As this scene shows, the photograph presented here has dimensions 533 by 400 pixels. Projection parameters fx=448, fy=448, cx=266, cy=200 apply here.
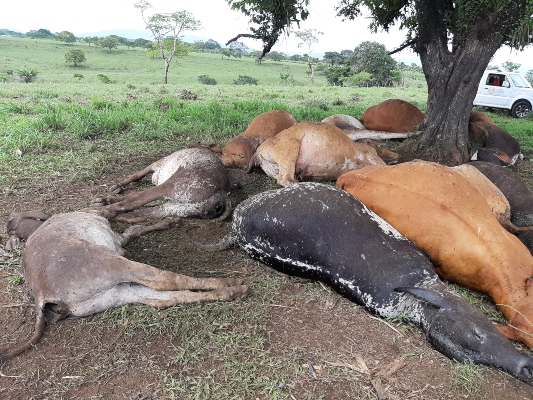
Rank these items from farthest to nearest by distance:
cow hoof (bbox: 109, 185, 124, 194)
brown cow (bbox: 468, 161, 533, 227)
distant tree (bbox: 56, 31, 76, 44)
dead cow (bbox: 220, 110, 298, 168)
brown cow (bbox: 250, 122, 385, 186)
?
1. distant tree (bbox: 56, 31, 76, 44)
2. dead cow (bbox: 220, 110, 298, 168)
3. brown cow (bbox: 250, 122, 385, 186)
4. cow hoof (bbox: 109, 185, 124, 194)
5. brown cow (bbox: 468, 161, 533, 227)

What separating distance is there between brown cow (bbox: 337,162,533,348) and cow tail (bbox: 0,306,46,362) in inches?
91.5

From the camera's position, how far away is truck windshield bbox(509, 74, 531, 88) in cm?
1512

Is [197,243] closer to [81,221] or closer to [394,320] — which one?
[81,221]

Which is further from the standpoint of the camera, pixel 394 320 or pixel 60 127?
pixel 60 127

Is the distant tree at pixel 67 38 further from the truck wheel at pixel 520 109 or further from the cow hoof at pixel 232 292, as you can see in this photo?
the cow hoof at pixel 232 292

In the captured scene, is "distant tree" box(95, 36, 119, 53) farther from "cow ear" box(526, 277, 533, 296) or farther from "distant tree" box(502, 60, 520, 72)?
"cow ear" box(526, 277, 533, 296)

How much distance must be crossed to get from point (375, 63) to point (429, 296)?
33.6 m

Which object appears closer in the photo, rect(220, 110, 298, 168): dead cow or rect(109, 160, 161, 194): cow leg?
rect(109, 160, 161, 194): cow leg

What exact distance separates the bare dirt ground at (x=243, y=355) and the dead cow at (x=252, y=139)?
8.16 feet

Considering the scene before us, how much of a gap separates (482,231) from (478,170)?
132 cm

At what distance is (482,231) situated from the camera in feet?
9.76

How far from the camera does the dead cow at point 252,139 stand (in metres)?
5.50

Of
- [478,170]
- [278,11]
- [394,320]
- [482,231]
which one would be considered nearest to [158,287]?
[394,320]

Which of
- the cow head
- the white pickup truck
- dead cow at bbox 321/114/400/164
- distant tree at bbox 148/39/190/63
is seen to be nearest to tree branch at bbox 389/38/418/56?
dead cow at bbox 321/114/400/164
